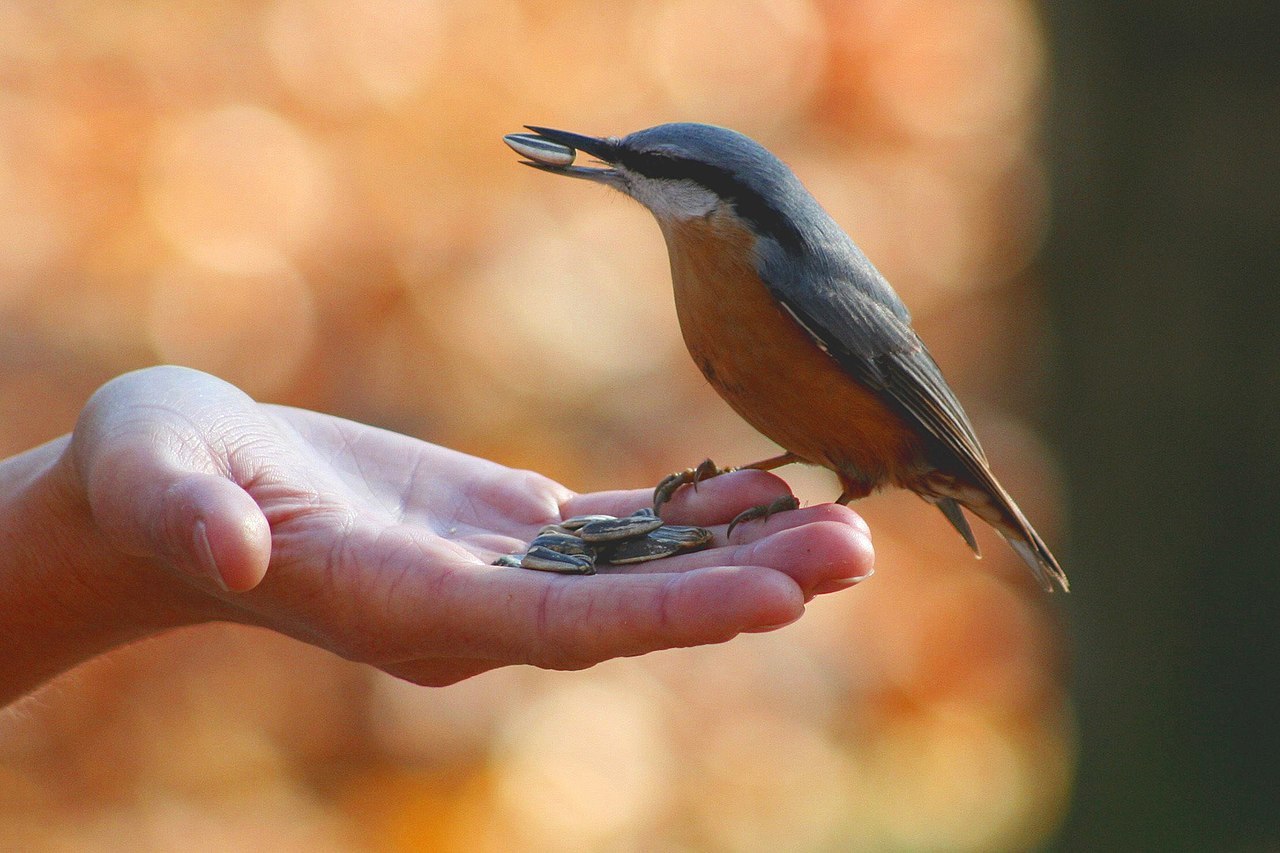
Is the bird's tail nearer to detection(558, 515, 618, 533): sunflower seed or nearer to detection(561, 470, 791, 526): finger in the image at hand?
detection(561, 470, 791, 526): finger

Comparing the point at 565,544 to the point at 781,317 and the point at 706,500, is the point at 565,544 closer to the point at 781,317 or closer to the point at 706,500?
the point at 706,500

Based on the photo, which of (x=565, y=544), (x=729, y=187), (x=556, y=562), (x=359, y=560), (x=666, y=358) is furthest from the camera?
(x=666, y=358)

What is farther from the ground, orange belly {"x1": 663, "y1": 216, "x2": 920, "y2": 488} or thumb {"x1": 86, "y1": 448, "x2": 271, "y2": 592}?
orange belly {"x1": 663, "y1": 216, "x2": 920, "y2": 488}

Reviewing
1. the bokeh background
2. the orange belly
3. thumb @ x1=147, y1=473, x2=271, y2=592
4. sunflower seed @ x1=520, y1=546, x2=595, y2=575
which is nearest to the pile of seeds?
sunflower seed @ x1=520, y1=546, x2=595, y2=575

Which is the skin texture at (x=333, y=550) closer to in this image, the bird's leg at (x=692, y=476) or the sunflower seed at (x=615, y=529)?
the bird's leg at (x=692, y=476)

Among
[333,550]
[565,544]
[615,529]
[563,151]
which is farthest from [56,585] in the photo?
[563,151]

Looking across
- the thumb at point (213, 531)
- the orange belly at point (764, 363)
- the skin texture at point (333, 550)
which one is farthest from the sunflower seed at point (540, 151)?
the thumb at point (213, 531)
